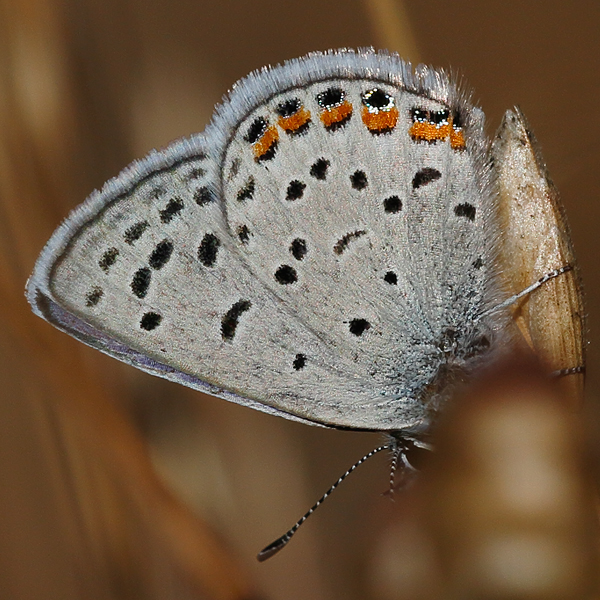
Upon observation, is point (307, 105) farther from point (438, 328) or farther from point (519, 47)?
point (519, 47)

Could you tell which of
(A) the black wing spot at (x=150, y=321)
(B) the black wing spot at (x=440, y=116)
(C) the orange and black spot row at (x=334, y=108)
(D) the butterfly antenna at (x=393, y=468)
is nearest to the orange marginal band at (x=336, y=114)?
(C) the orange and black spot row at (x=334, y=108)

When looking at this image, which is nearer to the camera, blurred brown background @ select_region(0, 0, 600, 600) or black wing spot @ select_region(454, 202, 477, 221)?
black wing spot @ select_region(454, 202, 477, 221)

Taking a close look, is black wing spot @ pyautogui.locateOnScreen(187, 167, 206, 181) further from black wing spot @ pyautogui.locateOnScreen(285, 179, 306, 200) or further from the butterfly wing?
black wing spot @ pyautogui.locateOnScreen(285, 179, 306, 200)

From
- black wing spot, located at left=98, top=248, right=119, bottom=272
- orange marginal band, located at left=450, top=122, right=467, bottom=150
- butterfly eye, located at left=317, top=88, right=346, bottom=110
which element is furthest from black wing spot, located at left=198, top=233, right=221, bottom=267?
orange marginal band, located at left=450, top=122, right=467, bottom=150

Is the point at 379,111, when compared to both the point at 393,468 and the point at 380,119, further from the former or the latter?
the point at 393,468

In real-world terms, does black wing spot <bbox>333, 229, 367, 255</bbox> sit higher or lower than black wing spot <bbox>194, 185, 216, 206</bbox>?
lower

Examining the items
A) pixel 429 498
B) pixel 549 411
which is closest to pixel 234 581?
pixel 429 498
